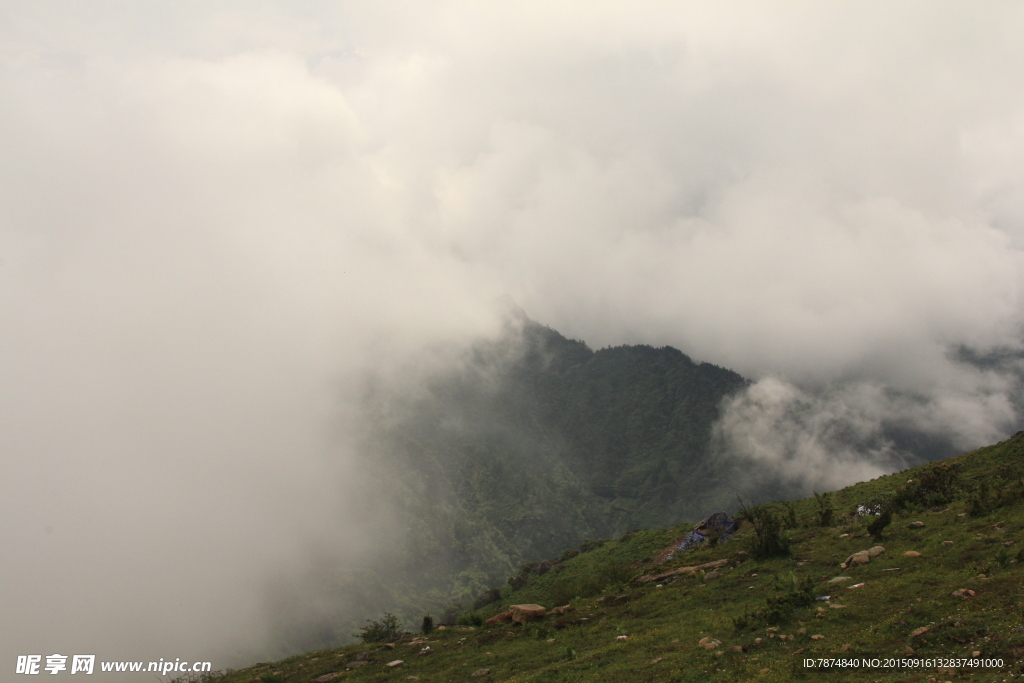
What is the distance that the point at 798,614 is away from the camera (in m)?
19.6

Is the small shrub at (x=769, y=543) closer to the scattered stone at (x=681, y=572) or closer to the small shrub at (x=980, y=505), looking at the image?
the scattered stone at (x=681, y=572)

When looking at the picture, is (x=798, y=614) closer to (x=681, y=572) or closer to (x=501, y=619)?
(x=681, y=572)

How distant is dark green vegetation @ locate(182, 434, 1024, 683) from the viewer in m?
15.0

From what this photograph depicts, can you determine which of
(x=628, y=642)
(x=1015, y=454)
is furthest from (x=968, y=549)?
(x=1015, y=454)

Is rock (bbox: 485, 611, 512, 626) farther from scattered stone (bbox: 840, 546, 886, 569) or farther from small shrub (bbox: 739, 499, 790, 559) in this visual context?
scattered stone (bbox: 840, 546, 886, 569)

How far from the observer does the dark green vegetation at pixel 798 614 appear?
15031 millimetres

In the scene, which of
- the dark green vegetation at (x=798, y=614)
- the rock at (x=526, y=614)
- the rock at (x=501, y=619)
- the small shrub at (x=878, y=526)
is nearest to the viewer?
the dark green vegetation at (x=798, y=614)

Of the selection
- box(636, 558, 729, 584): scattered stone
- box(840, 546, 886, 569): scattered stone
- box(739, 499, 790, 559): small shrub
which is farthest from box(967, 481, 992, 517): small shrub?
box(636, 558, 729, 584): scattered stone

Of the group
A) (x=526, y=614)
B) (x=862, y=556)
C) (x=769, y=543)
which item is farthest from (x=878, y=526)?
(x=526, y=614)

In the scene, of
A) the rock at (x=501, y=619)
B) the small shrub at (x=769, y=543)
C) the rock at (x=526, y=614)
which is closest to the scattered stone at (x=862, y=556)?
the small shrub at (x=769, y=543)

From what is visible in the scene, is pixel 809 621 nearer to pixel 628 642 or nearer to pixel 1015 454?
pixel 628 642

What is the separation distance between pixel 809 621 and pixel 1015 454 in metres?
34.5

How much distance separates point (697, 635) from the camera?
21688 mm

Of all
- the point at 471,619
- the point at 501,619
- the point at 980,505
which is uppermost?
the point at 980,505
